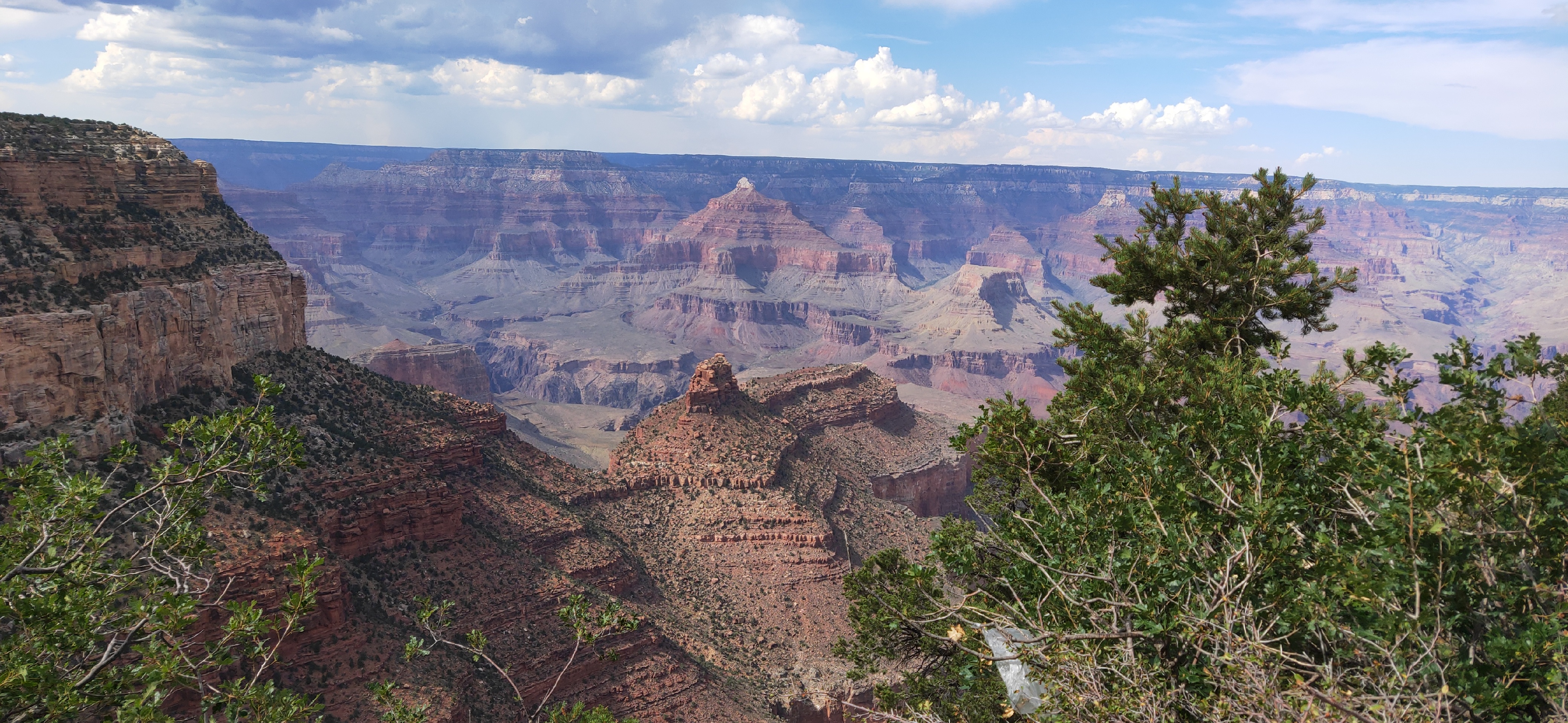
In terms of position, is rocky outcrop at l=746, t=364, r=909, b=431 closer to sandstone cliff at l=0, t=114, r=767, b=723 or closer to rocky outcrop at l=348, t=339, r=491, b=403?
sandstone cliff at l=0, t=114, r=767, b=723

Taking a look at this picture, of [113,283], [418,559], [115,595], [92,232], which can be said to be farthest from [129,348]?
[115,595]

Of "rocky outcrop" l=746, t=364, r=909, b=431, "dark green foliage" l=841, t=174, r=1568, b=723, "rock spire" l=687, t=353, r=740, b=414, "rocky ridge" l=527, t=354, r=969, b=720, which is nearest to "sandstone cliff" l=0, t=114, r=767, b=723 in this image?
"rocky ridge" l=527, t=354, r=969, b=720

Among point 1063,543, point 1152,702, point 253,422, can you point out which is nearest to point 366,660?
point 253,422

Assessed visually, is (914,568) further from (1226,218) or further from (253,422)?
(1226,218)

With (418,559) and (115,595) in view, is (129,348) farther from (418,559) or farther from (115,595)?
(115,595)

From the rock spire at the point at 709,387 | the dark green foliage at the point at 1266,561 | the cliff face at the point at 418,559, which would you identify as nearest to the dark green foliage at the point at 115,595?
the dark green foliage at the point at 1266,561

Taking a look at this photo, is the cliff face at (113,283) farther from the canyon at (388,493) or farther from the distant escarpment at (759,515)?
the distant escarpment at (759,515)
